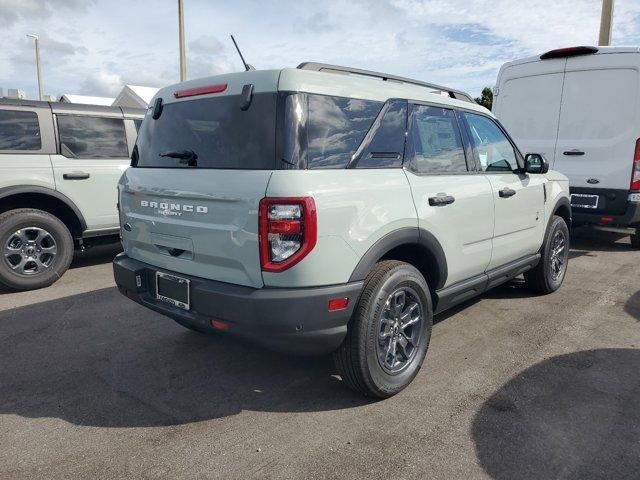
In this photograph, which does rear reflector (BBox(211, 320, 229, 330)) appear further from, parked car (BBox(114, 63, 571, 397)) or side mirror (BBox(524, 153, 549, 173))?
side mirror (BBox(524, 153, 549, 173))

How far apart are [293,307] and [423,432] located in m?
1.01

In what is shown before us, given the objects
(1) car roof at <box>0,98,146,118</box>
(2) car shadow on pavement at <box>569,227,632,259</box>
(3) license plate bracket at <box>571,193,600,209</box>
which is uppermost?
(1) car roof at <box>0,98,146,118</box>

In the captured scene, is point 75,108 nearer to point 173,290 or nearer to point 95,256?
point 95,256

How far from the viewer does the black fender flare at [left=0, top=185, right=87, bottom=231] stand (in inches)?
201

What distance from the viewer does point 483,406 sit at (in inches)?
116

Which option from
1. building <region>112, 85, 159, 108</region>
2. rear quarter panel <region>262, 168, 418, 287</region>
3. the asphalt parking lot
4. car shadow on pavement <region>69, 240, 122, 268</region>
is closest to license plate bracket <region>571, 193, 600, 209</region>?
the asphalt parking lot

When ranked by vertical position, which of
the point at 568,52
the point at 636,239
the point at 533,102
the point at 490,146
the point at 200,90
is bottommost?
the point at 636,239

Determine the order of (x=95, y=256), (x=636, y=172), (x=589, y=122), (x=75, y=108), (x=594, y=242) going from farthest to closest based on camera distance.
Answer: (x=594, y=242) < (x=95, y=256) < (x=589, y=122) < (x=636, y=172) < (x=75, y=108)

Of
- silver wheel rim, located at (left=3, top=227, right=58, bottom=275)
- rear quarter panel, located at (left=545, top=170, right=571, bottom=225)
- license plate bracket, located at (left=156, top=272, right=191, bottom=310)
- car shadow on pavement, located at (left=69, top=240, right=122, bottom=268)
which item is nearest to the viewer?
license plate bracket, located at (left=156, top=272, right=191, bottom=310)

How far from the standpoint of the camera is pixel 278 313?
2475 mm

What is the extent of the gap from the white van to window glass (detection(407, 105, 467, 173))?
158 inches

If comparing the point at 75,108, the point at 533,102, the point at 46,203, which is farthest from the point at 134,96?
the point at 533,102

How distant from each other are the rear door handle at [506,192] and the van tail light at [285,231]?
2.12 metres

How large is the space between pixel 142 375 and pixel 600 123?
21.2ft
